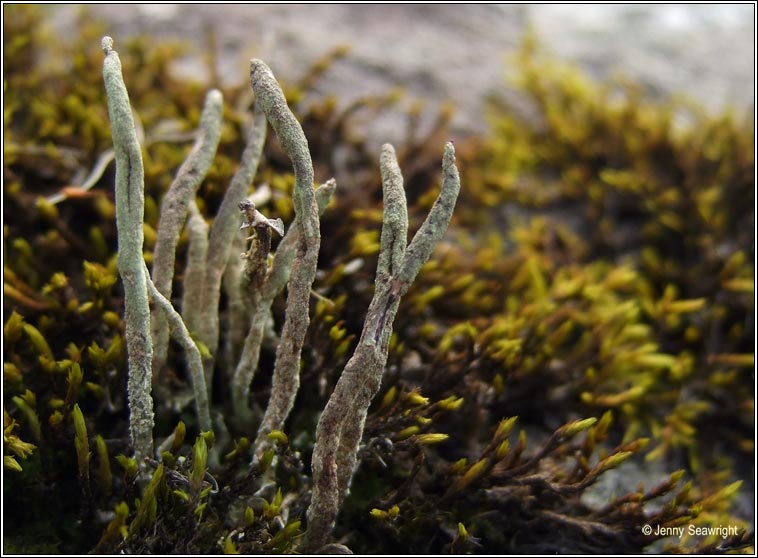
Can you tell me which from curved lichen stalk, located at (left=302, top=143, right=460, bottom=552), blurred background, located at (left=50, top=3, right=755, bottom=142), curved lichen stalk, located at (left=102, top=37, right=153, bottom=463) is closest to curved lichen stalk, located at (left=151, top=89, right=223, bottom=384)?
curved lichen stalk, located at (left=102, top=37, right=153, bottom=463)

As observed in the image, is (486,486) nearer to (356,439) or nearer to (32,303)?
(356,439)

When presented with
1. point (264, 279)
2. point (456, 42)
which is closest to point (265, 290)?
point (264, 279)

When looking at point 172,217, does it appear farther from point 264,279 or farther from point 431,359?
point 431,359

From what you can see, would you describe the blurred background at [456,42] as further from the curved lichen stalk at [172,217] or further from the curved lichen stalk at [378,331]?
the curved lichen stalk at [378,331]

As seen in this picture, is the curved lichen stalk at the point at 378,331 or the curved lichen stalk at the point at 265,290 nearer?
the curved lichen stalk at the point at 378,331

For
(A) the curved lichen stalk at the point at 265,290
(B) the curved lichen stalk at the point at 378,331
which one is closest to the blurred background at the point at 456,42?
(A) the curved lichen stalk at the point at 265,290

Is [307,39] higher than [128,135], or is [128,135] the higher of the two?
[307,39]

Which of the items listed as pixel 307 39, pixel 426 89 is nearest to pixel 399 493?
pixel 426 89

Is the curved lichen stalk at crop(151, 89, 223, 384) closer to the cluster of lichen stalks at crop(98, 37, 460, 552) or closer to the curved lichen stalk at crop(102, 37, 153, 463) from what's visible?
the cluster of lichen stalks at crop(98, 37, 460, 552)
